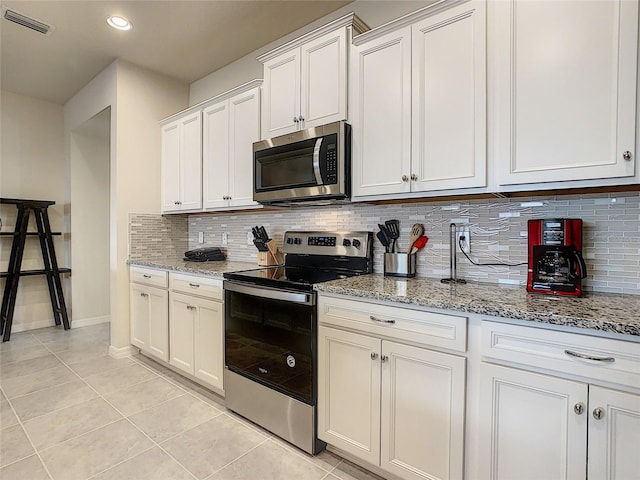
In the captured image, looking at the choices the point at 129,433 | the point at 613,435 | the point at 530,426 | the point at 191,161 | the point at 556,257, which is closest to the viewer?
the point at 613,435

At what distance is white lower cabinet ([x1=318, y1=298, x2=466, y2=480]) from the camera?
53.7 inches

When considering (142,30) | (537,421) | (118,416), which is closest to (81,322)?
(118,416)

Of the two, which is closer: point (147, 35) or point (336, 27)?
point (336, 27)

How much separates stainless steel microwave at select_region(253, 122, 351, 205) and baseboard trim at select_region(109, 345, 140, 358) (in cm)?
206

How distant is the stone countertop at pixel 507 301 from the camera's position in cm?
108

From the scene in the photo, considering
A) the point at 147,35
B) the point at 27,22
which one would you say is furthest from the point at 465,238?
the point at 27,22

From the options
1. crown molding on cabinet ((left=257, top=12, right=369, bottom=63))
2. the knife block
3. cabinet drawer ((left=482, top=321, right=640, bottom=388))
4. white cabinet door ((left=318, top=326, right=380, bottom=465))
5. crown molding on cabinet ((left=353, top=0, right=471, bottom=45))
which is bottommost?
white cabinet door ((left=318, top=326, right=380, bottom=465))

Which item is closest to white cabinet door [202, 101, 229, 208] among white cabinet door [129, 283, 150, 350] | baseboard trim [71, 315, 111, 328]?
white cabinet door [129, 283, 150, 350]

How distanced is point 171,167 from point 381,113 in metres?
2.32

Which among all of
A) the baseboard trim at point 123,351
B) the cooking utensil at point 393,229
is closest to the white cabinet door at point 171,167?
the baseboard trim at point 123,351

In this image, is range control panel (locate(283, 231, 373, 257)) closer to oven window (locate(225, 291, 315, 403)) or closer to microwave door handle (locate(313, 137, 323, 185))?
microwave door handle (locate(313, 137, 323, 185))

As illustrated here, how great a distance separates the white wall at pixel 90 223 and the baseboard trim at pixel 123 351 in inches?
55.7

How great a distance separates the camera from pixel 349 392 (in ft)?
5.41

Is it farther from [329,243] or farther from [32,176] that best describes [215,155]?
[32,176]
